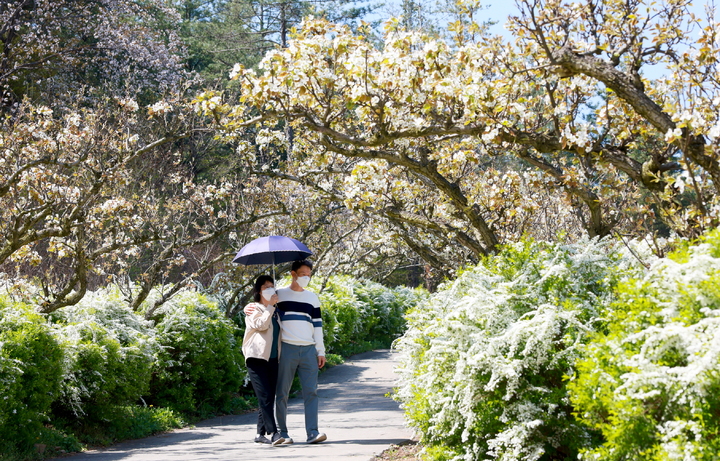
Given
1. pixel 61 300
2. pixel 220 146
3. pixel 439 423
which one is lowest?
pixel 439 423

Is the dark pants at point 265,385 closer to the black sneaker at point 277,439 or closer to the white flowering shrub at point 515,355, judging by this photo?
the black sneaker at point 277,439

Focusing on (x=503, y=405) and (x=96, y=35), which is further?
(x=96, y=35)

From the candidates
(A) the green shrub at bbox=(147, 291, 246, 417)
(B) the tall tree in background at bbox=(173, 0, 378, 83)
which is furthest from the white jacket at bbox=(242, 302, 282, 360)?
(B) the tall tree in background at bbox=(173, 0, 378, 83)

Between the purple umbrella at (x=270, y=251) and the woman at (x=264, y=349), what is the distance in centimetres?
52

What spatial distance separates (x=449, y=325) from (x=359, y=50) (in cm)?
288

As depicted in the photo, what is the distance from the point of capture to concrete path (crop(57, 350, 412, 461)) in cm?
690

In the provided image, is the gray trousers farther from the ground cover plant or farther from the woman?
the ground cover plant

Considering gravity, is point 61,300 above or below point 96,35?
below

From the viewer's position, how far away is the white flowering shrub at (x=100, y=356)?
7516 millimetres

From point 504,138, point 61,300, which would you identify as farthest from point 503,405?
point 61,300

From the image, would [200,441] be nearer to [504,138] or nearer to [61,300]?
[61,300]

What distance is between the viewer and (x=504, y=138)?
21.1 ft

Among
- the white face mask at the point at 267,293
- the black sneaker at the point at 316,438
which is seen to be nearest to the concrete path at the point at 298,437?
the black sneaker at the point at 316,438

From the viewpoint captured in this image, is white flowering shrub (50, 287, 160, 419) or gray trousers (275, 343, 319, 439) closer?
gray trousers (275, 343, 319, 439)
